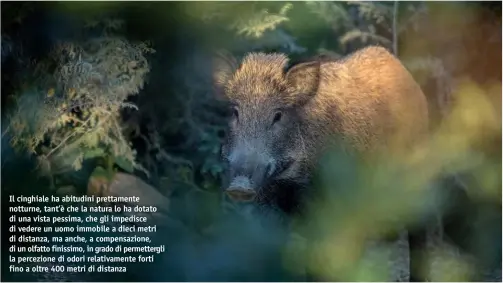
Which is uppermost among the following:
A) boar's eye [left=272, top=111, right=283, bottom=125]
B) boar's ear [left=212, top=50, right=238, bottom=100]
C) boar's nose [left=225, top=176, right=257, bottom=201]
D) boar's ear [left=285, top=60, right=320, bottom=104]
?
boar's ear [left=212, top=50, right=238, bottom=100]

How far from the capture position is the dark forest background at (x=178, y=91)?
7.06ft

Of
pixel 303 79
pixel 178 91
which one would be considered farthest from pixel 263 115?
pixel 178 91

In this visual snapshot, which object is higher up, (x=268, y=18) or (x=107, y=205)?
(x=268, y=18)

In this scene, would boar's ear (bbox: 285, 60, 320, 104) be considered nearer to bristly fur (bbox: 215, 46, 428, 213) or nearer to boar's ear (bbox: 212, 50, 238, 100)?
bristly fur (bbox: 215, 46, 428, 213)

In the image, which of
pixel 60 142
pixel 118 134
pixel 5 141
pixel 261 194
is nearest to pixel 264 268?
pixel 261 194

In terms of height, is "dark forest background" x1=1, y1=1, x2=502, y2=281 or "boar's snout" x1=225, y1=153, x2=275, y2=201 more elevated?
"dark forest background" x1=1, y1=1, x2=502, y2=281

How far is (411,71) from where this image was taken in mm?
2172

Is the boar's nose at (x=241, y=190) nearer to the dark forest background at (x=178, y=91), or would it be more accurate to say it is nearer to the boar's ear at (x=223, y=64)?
the dark forest background at (x=178, y=91)

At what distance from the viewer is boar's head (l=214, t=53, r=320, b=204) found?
83.4 inches

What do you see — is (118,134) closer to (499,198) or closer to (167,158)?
(167,158)

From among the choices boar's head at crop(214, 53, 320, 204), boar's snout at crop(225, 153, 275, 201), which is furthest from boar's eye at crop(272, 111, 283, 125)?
boar's snout at crop(225, 153, 275, 201)

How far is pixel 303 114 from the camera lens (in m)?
2.15

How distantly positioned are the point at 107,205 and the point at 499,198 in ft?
4.45

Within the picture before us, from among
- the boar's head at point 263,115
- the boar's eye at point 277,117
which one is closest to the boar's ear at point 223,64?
the boar's head at point 263,115
